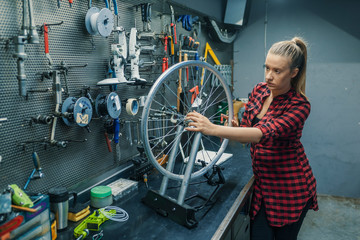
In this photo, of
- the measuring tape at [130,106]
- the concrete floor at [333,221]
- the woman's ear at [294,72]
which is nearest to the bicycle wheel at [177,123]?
the measuring tape at [130,106]

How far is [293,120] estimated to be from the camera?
3.89 feet

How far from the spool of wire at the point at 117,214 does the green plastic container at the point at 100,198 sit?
34 millimetres

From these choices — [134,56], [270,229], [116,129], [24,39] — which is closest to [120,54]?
[134,56]

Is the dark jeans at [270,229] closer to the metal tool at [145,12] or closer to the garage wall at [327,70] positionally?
the metal tool at [145,12]

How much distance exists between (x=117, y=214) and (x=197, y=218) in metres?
0.39

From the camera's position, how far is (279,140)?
4.33 feet

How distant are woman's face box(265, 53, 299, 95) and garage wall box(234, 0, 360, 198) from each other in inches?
89.4

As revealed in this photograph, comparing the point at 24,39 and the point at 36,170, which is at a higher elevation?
the point at 24,39

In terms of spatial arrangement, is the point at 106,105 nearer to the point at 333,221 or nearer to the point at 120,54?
the point at 120,54

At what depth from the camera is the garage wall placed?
10.2 ft

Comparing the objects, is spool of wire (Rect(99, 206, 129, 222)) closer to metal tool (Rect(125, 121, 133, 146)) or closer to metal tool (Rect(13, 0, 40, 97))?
metal tool (Rect(125, 121, 133, 146))

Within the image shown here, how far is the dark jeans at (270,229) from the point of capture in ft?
4.75

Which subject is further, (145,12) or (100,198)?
(145,12)

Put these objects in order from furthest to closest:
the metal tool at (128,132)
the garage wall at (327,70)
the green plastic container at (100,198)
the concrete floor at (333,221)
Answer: the garage wall at (327,70) < the concrete floor at (333,221) < the metal tool at (128,132) < the green plastic container at (100,198)
